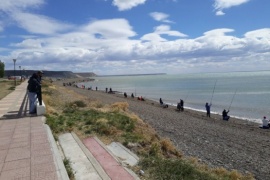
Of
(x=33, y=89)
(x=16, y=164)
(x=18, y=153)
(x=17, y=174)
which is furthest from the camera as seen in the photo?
(x=33, y=89)

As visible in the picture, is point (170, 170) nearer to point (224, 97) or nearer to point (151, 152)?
point (151, 152)

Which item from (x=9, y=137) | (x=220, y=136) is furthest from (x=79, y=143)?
(x=220, y=136)

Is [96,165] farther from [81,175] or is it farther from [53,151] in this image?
[53,151]

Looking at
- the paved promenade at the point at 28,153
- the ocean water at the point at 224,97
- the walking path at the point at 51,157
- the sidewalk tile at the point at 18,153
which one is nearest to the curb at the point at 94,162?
Result: the walking path at the point at 51,157

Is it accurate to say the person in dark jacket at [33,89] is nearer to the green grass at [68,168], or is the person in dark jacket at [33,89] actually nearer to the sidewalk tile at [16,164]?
the sidewalk tile at [16,164]

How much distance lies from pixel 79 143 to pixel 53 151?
4.77 feet

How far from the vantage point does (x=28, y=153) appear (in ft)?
19.0

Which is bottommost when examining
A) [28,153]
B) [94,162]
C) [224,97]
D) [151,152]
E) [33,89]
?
[224,97]

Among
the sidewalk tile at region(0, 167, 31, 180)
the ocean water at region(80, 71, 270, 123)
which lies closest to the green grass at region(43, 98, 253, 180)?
the sidewalk tile at region(0, 167, 31, 180)

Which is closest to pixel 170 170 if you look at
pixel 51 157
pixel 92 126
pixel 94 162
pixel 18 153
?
pixel 94 162

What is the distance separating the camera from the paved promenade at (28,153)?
4.72 m

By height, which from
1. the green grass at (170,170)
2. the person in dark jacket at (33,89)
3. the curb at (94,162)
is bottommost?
the green grass at (170,170)

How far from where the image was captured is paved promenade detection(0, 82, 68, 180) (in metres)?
4.72

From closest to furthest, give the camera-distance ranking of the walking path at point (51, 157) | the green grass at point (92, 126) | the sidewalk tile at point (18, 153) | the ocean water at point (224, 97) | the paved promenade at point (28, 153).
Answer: the paved promenade at point (28, 153) → the walking path at point (51, 157) → the sidewalk tile at point (18, 153) → the green grass at point (92, 126) → the ocean water at point (224, 97)
